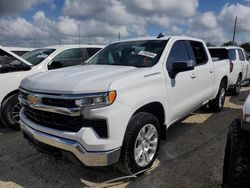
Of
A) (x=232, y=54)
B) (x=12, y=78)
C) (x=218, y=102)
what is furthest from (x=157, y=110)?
(x=232, y=54)

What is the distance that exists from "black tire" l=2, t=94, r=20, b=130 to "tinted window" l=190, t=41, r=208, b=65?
370 cm

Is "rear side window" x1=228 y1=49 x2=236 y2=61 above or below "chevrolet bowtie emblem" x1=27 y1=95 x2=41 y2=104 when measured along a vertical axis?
above

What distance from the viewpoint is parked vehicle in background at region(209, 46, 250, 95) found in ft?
29.8

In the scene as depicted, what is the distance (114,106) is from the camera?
2.92 meters

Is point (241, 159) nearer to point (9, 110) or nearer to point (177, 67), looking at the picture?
point (177, 67)

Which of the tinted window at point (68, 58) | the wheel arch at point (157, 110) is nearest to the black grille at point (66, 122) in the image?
the wheel arch at point (157, 110)

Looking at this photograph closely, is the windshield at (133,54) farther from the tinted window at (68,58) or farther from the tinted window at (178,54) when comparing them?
the tinted window at (68,58)

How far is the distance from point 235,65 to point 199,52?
15.2 feet

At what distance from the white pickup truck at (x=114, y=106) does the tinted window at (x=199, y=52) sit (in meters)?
0.79

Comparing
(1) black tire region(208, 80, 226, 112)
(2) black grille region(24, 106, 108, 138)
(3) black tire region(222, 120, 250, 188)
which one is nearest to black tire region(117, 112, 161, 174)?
(2) black grille region(24, 106, 108, 138)

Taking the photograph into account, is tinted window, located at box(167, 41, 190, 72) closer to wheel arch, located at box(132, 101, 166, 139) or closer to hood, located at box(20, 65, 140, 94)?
wheel arch, located at box(132, 101, 166, 139)

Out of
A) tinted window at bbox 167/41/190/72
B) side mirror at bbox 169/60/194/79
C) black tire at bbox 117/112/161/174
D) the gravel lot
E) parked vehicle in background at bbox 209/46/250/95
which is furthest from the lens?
parked vehicle in background at bbox 209/46/250/95

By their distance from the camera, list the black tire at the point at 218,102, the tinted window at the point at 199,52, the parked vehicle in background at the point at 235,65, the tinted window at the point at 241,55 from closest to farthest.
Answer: the tinted window at the point at 199,52, the black tire at the point at 218,102, the parked vehicle in background at the point at 235,65, the tinted window at the point at 241,55

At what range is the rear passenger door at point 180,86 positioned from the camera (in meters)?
4.03
